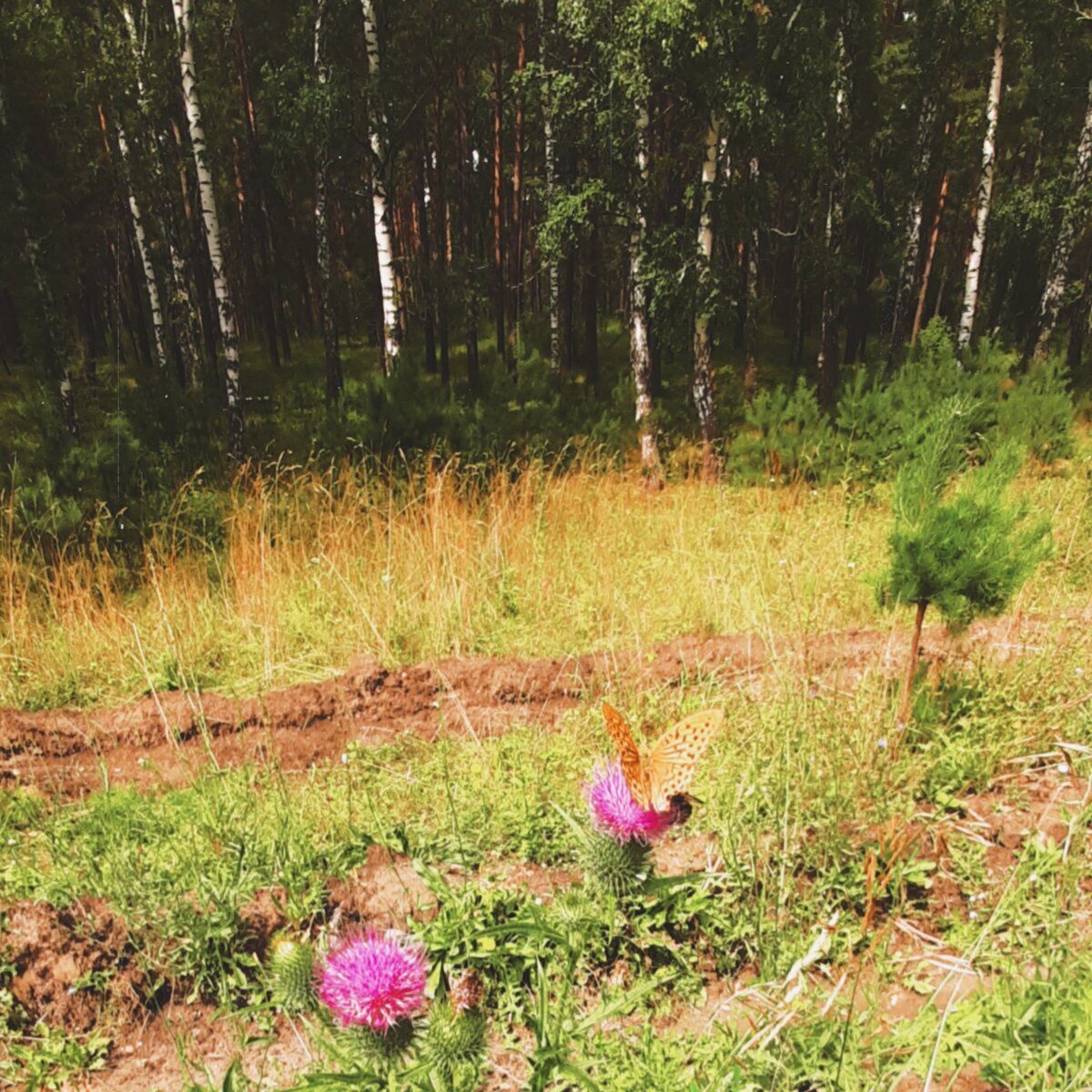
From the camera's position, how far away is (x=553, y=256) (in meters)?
8.84

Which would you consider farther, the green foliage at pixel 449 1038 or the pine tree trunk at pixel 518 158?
the pine tree trunk at pixel 518 158

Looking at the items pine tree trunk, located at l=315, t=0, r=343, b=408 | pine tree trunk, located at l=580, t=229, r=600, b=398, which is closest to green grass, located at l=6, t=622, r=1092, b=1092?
pine tree trunk, located at l=315, t=0, r=343, b=408

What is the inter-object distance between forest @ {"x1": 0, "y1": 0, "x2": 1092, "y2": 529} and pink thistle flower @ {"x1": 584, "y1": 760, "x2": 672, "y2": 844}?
6.49 meters

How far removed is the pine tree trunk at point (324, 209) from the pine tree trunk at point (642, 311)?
4102mm

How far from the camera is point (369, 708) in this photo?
374 centimetres

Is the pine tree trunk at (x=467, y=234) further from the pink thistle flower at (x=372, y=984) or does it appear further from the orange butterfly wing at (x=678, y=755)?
the pink thistle flower at (x=372, y=984)

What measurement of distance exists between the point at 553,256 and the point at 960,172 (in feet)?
59.8

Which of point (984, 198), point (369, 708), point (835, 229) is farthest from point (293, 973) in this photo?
point (984, 198)

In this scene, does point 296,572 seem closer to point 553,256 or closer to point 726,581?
point 726,581

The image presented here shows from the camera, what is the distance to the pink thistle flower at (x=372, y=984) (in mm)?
1152

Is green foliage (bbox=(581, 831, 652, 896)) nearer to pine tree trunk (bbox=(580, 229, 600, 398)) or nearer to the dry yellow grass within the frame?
the dry yellow grass

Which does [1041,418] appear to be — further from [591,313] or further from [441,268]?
[441,268]

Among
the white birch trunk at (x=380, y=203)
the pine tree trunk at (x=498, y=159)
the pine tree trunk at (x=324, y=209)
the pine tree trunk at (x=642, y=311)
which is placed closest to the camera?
the pine tree trunk at (x=642, y=311)

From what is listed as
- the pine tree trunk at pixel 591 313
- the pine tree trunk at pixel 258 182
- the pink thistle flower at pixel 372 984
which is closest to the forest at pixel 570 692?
the pink thistle flower at pixel 372 984
